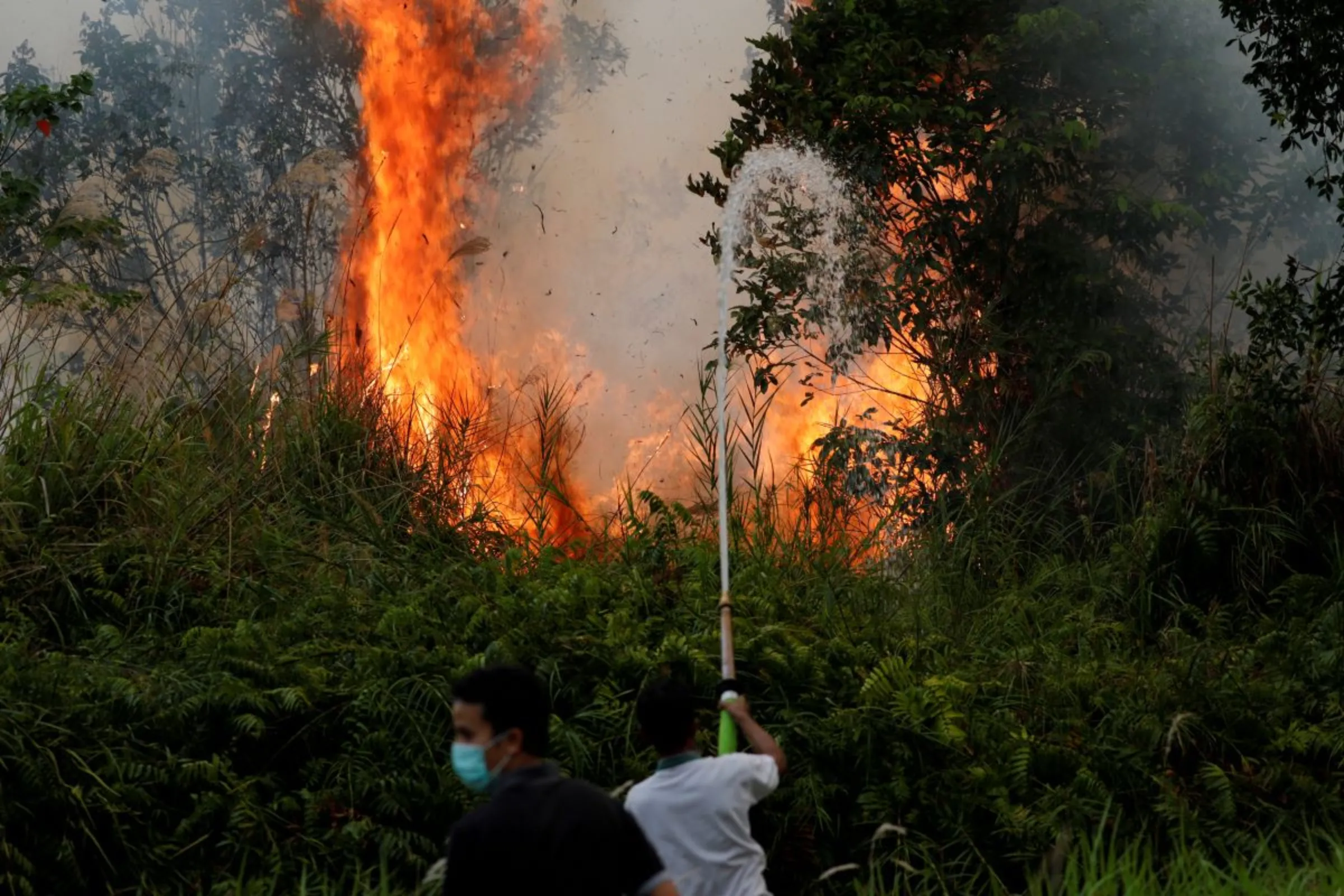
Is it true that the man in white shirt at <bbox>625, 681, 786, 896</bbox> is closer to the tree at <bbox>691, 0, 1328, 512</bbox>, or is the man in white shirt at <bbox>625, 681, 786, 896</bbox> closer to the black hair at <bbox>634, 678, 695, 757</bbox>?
the black hair at <bbox>634, 678, 695, 757</bbox>

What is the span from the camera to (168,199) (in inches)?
683

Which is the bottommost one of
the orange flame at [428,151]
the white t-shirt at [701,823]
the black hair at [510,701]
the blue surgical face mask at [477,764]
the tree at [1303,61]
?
the white t-shirt at [701,823]

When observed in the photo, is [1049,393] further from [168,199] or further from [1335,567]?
[168,199]

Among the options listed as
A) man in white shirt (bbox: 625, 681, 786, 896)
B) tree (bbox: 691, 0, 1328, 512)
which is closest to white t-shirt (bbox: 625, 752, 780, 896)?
man in white shirt (bbox: 625, 681, 786, 896)

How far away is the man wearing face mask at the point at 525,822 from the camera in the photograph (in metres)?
2.81

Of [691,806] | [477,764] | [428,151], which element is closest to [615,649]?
[691,806]

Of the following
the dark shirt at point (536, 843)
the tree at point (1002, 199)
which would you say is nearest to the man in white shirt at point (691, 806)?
the dark shirt at point (536, 843)

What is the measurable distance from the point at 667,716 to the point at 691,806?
227 mm

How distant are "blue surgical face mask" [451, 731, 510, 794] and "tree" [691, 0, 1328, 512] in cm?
708

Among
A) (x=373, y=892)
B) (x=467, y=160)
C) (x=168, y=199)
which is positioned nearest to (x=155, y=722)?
(x=373, y=892)

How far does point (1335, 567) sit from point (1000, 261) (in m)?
3.45

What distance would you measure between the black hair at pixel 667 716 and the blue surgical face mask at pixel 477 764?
753 mm

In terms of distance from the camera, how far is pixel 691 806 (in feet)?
12.4

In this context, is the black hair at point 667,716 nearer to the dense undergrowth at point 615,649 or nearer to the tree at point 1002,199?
the dense undergrowth at point 615,649
